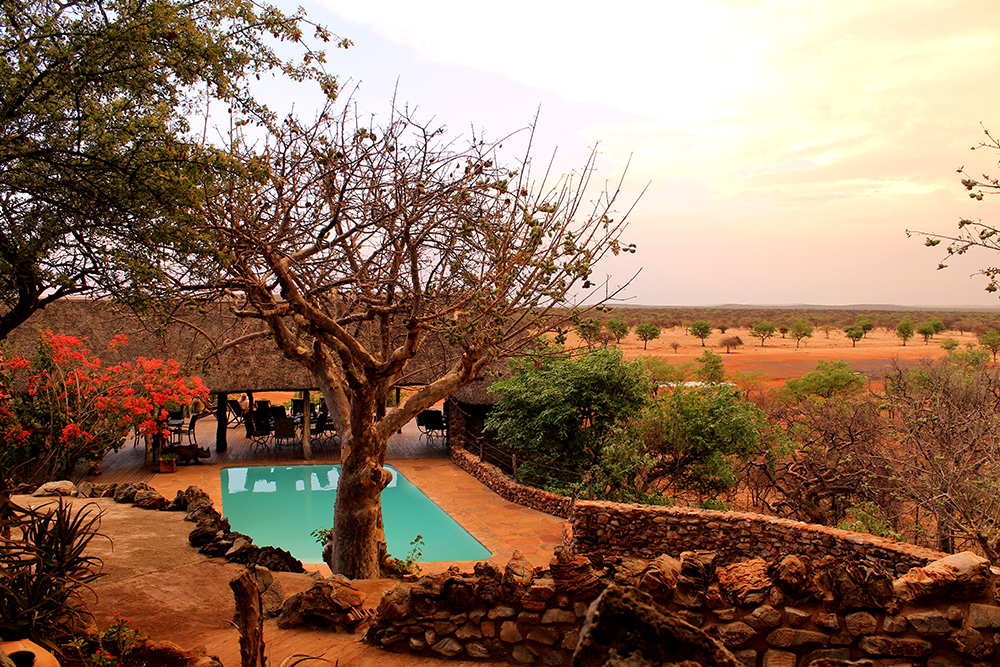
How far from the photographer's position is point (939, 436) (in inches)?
340

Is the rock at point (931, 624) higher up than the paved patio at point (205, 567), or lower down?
higher up

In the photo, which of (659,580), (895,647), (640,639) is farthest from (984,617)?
(640,639)

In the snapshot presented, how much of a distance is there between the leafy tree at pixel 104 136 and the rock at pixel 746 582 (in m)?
4.25

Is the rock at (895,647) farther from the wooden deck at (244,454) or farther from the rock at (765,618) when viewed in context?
the wooden deck at (244,454)

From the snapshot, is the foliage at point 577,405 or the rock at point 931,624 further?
the foliage at point 577,405

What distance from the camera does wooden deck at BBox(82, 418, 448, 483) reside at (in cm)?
1308

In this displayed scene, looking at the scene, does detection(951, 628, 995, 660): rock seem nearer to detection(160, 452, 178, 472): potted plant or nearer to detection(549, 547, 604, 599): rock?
detection(549, 547, 604, 599): rock

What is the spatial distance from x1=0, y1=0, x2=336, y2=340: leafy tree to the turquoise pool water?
6658 millimetres

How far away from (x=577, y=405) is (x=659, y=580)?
741 cm

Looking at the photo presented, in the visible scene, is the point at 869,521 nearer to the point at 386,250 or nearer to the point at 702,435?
the point at 702,435

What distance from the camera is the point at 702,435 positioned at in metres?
10.5

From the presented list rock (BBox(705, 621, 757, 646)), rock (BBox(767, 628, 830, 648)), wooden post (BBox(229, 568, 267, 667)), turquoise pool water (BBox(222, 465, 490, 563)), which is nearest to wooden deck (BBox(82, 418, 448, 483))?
turquoise pool water (BBox(222, 465, 490, 563))

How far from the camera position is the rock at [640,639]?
91.9 inches

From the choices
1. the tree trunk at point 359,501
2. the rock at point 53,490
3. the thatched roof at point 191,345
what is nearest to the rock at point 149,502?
the rock at point 53,490
